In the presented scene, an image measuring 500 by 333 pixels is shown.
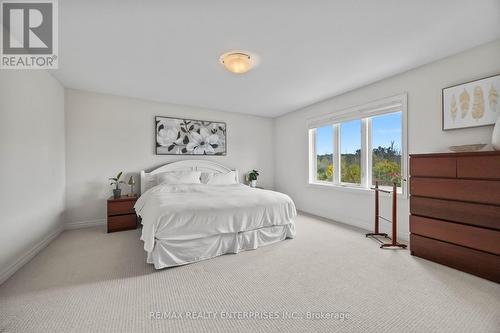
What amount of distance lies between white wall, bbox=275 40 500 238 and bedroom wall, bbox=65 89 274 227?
103 inches

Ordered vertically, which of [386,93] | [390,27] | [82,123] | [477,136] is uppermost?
[390,27]

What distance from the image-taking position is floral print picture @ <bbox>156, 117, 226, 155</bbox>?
4.25 m

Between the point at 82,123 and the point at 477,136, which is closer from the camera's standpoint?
the point at 477,136

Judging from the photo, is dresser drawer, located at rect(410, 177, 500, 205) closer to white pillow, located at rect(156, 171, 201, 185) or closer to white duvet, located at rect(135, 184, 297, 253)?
white duvet, located at rect(135, 184, 297, 253)

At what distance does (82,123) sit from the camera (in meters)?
3.64

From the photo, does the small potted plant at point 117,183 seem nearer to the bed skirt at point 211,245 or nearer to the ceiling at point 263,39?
the ceiling at point 263,39

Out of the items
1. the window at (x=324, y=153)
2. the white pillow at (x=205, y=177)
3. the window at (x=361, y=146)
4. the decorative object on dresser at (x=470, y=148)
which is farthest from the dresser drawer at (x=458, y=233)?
the white pillow at (x=205, y=177)

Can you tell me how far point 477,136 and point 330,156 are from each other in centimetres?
219

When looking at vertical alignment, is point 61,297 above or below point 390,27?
below

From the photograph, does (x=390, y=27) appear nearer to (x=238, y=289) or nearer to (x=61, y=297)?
(x=238, y=289)

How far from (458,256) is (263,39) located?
3056 millimetres

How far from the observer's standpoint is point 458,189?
215cm

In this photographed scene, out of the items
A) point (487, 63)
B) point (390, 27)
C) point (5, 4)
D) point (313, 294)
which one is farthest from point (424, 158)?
point (5, 4)

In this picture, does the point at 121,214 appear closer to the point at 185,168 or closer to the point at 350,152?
the point at 185,168
